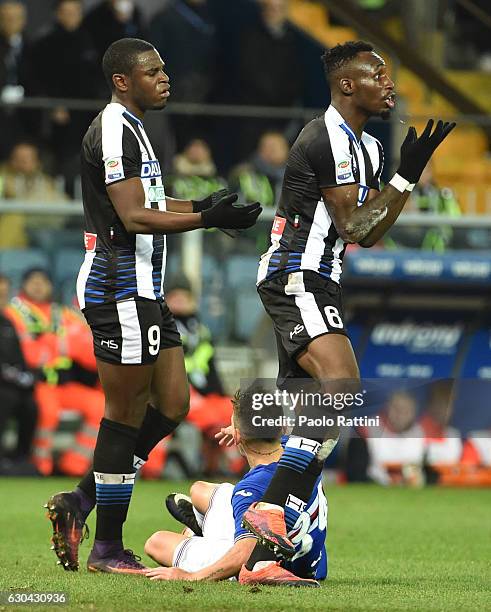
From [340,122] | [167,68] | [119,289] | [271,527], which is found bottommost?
[271,527]

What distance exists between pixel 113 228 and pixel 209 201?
0.51 metres

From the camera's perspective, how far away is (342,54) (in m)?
6.63

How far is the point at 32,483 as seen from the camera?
12672mm

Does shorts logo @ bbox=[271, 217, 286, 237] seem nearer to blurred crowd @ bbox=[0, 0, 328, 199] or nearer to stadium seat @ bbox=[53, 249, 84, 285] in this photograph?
stadium seat @ bbox=[53, 249, 84, 285]

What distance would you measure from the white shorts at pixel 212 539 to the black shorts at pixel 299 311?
641 millimetres

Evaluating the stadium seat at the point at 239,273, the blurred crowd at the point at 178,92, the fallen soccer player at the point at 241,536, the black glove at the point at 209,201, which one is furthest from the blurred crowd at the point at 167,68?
the fallen soccer player at the point at 241,536

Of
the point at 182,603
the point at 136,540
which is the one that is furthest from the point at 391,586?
the point at 136,540

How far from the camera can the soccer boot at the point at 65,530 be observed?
Answer: 21.9ft

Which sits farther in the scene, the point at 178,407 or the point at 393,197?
the point at 178,407

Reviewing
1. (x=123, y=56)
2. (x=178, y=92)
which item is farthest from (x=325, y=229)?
(x=178, y=92)

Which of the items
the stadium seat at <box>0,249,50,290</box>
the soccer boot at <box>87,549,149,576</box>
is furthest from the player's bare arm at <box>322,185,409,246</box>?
the stadium seat at <box>0,249,50,290</box>

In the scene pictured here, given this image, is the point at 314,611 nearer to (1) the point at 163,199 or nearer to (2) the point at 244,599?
(2) the point at 244,599

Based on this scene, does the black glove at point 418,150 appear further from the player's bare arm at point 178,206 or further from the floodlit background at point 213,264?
the floodlit background at point 213,264

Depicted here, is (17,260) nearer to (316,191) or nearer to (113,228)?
(113,228)
